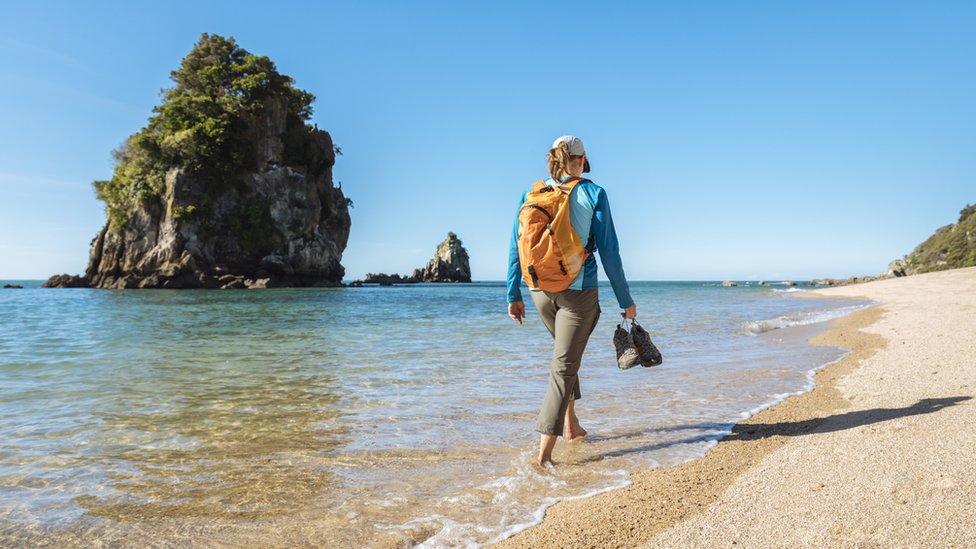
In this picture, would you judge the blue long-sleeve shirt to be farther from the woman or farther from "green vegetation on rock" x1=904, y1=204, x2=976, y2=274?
"green vegetation on rock" x1=904, y1=204, x2=976, y2=274

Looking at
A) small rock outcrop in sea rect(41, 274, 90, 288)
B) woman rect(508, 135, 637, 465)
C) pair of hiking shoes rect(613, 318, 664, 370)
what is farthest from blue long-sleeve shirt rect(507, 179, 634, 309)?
small rock outcrop in sea rect(41, 274, 90, 288)

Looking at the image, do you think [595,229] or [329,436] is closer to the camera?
[595,229]

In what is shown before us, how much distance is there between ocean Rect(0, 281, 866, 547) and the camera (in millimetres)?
3180

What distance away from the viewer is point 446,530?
3.01 m

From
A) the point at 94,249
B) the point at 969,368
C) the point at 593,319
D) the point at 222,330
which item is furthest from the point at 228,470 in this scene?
the point at 94,249

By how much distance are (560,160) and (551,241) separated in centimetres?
64

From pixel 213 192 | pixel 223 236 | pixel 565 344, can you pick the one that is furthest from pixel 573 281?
pixel 213 192

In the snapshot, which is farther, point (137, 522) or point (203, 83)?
point (203, 83)

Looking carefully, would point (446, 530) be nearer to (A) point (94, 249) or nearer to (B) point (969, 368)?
(B) point (969, 368)

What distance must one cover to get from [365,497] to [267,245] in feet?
192

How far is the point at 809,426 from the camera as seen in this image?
4.54m

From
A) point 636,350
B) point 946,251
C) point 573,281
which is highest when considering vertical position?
point 946,251

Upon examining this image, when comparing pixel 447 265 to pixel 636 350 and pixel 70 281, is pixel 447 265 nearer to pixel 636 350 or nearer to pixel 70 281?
pixel 70 281

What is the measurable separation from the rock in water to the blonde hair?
4842 inches
